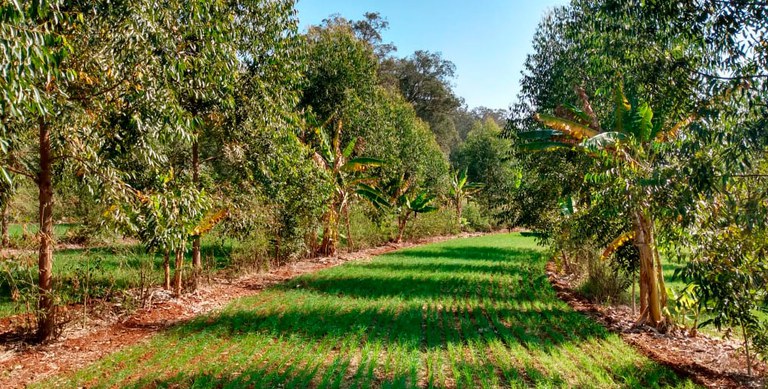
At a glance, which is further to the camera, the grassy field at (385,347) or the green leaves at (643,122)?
the green leaves at (643,122)

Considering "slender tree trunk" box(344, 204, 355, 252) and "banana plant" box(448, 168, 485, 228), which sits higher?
"banana plant" box(448, 168, 485, 228)

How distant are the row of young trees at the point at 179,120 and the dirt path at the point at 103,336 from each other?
21.9 inches

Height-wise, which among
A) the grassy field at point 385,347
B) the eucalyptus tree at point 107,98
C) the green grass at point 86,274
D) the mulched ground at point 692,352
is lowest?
the mulched ground at point 692,352

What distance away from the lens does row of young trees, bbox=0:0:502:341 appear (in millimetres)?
6789

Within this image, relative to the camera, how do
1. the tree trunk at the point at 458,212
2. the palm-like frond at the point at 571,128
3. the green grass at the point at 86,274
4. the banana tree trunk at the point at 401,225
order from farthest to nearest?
the tree trunk at the point at 458,212, the banana tree trunk at the point at 401,225, the palm-like frond at the point at 571,128, the green grass at the point at 86,274

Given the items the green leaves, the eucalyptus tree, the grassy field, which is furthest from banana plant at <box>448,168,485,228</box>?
the eucalyptus tree

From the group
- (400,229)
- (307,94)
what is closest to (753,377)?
(307,94)

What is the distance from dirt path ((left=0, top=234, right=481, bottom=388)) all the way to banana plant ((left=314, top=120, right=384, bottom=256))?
6384mm

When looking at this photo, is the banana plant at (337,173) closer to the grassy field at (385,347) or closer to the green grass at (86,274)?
the green grass at (86,274)

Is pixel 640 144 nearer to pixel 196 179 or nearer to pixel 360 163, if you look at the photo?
pixel 196 179

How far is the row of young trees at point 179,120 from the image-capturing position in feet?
22.3

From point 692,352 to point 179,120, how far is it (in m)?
9.59

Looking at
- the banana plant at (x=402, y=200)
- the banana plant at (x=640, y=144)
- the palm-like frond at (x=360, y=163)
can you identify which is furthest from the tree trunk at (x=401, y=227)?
the banana plant at (x=640, y=144)

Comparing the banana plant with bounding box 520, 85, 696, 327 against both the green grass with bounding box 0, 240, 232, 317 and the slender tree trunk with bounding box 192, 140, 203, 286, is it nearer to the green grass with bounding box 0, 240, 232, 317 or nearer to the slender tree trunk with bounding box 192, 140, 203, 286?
the slender tree trunk with bounding box 192, 140, 203, 286
